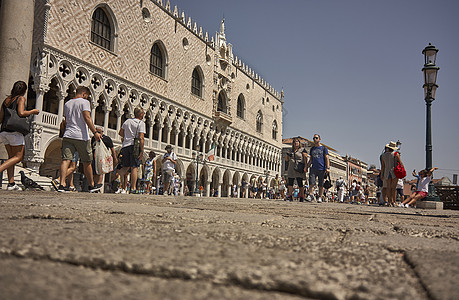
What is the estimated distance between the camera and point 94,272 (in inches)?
28.5

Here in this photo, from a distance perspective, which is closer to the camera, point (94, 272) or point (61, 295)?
point (61, 295)

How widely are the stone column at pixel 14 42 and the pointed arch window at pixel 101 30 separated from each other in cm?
1102

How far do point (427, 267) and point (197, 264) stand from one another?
55 centimetres

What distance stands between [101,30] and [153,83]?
4475mm

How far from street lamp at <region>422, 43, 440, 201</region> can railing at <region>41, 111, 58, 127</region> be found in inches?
554

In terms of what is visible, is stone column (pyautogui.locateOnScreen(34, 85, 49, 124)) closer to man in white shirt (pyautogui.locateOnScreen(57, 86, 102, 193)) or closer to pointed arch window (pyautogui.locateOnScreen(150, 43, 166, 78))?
pointed arch window (pyautogui.locateOnScreen(150, 43, 166, 78))

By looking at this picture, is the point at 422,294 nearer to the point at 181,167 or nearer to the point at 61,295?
the point at 61,295

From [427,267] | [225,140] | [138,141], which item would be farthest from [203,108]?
[427,267]

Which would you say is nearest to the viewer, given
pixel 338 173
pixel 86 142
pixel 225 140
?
pixel 86 142

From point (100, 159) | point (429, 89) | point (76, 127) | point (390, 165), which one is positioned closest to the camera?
point (76, 127)

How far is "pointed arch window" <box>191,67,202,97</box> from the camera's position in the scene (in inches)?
1073

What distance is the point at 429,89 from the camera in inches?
350

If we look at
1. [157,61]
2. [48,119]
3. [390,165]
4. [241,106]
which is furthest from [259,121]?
[390,165]

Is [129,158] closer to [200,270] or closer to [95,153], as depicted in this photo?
[95,153]
